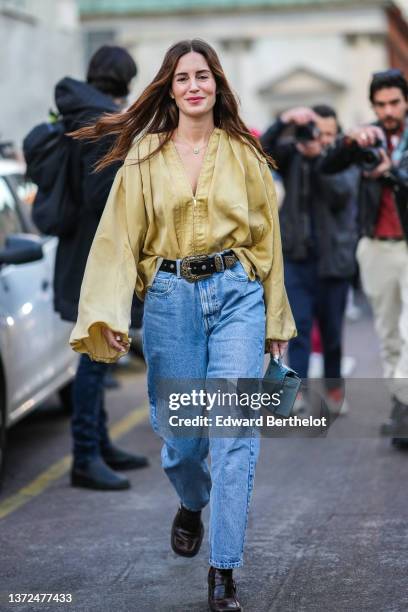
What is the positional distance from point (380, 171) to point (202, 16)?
54.2m

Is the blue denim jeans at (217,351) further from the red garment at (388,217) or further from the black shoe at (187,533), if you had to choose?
the red garment at (388,217)

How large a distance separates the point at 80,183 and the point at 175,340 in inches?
84.4

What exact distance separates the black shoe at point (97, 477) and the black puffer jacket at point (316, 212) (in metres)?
2.26

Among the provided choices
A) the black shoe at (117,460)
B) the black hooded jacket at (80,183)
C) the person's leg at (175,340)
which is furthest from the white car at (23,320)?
the person's leg at (175,340)

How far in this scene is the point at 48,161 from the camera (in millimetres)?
7336

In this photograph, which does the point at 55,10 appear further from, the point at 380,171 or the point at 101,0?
the point at 101,0

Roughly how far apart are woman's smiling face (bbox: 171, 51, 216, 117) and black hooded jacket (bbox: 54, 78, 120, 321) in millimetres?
1574

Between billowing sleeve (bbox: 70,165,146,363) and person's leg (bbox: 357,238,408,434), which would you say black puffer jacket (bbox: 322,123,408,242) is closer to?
person's leg (bbox: 357,238,408,434)

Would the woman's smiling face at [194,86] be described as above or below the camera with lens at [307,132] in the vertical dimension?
above

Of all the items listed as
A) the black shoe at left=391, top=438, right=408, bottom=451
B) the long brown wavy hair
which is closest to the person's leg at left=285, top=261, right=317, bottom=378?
A: the black shoe at left=391, top=438, right=408, bottom=451

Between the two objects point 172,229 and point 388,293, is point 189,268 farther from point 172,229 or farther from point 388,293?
point 388,293

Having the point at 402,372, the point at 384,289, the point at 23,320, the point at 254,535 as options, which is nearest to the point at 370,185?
the point at 384,289

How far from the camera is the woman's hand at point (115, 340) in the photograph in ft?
17.5

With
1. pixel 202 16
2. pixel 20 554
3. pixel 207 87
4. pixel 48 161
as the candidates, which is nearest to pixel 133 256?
pixel 207 87
